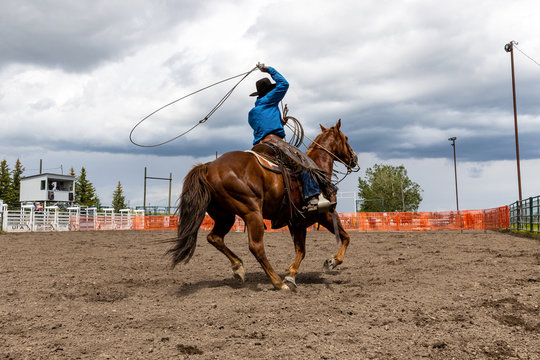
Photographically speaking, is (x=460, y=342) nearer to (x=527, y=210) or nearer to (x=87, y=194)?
(x=527, y=210)

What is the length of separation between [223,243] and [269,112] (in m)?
1.94

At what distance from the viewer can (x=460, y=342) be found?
3.17 metres

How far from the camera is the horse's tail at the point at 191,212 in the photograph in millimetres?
5078

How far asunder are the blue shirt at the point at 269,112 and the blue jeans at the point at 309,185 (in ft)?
2.37

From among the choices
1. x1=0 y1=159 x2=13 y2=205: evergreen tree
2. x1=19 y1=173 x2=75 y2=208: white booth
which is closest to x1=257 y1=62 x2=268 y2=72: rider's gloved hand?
x1=19 y1=173 x2=75 y2=208: white booth

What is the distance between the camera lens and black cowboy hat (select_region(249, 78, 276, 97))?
613cm

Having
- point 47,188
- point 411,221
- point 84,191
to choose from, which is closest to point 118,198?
point 84,191

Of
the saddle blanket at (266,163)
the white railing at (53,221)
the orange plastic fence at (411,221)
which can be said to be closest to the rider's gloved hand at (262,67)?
the saddle blanket at (266,163)

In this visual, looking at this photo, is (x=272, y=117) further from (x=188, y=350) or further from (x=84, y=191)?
(x=84, y=191)

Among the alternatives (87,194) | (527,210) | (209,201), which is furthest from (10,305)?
(87,194)

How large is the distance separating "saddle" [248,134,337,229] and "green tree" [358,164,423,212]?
208ft

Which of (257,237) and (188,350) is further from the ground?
(257,237)

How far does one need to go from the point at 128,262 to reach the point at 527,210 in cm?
1598

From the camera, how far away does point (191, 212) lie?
5.09 meters
